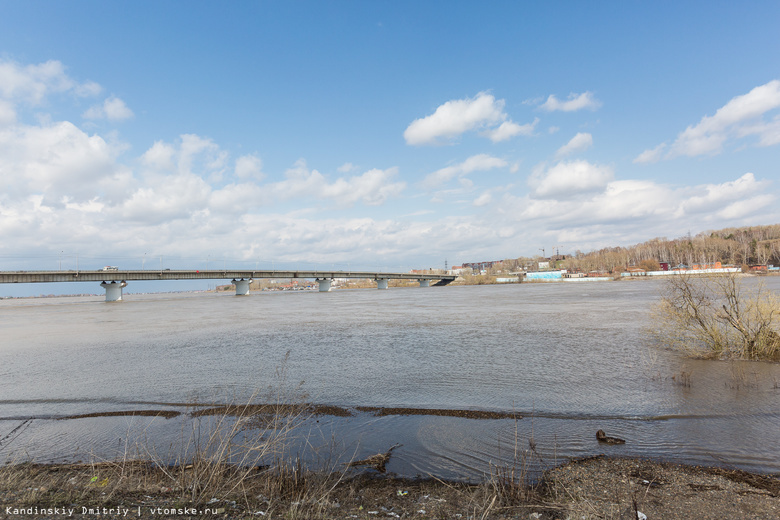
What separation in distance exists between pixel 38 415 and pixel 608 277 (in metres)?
199

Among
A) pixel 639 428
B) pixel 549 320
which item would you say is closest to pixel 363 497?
pixel 639 428

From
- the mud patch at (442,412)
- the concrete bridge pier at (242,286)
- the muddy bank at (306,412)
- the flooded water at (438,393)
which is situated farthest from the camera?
Answer: the concrete bridge pier at (242,286)

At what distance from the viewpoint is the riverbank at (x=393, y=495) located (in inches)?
203

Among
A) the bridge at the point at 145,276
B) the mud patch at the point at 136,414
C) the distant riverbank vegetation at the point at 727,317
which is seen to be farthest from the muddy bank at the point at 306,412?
the bridge at the point at 145,276

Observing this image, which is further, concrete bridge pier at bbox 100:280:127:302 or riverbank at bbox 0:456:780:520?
concrete bridge pier at bbox 100:280:127:302

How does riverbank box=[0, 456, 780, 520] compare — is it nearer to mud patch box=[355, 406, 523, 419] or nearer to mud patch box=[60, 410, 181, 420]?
mud patch box=[355, 406, 523, 419]

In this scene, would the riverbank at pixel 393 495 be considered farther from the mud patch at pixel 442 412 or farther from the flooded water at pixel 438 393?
the mud patch at pixel 442 412

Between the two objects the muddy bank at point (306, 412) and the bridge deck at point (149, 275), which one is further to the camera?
the bridge deck at point (149, 275)

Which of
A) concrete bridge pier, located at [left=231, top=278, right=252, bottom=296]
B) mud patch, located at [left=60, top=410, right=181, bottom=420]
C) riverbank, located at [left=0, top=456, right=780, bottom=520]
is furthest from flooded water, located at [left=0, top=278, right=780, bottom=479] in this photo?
concrete bridge pier, located at [left=231, top=278, right=252, bottom=296]

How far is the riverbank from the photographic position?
16.9 feet

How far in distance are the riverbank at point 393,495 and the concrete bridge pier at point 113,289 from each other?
95.1 meters

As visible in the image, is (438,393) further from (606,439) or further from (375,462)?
(375,462)

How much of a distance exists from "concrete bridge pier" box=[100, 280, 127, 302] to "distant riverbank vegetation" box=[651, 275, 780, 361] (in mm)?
99162

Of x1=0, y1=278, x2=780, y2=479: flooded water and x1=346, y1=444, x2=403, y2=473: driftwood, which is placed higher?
x1=346, y1=444, x2=403, y2=473: driftwood
